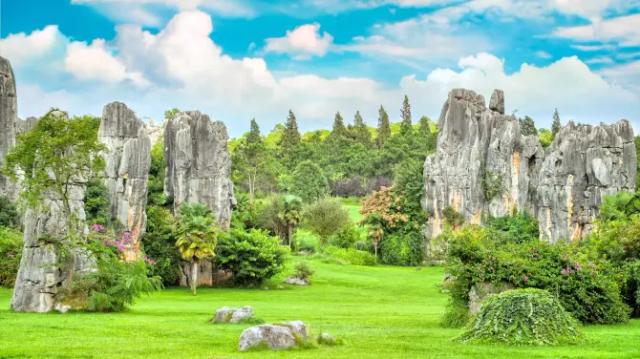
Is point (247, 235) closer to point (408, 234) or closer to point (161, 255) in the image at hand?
point (161, 255)

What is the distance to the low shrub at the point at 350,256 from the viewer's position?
284ft

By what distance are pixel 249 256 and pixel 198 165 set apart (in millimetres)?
10341

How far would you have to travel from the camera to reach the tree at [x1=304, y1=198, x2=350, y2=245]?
305 feet

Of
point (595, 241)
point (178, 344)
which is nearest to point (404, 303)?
point (595, 241)

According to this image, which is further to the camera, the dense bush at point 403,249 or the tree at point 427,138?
the tree at point 427,138

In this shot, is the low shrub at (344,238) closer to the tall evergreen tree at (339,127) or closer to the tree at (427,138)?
the tree at (427,138)

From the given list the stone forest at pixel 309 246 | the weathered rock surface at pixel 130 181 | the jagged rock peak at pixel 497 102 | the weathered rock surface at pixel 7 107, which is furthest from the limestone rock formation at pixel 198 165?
the jagged rock peak at pixel 497 102

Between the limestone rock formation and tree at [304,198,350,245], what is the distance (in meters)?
21.9

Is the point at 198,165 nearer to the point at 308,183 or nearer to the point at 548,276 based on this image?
the point at 548,276

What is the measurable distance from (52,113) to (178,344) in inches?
727

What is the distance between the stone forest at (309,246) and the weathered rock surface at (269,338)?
69 millimetres

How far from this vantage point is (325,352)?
71.5 feet

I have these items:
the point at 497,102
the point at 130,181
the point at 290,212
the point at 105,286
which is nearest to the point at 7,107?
the point at 130,181

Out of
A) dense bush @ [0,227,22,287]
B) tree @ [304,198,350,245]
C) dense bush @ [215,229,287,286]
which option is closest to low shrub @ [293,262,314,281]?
dense bush @ [215,229,287,286]
